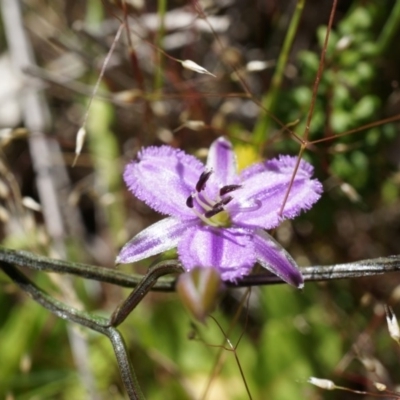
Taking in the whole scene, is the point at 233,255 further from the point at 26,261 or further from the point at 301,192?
the point at 26,261

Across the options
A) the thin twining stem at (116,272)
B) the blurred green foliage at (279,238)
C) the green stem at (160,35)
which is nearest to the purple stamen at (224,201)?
the thin twining stem at (116,272)

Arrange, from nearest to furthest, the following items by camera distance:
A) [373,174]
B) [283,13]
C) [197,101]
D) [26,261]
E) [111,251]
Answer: [26,261], [373,174], [197,101], [283,13], [111,251]

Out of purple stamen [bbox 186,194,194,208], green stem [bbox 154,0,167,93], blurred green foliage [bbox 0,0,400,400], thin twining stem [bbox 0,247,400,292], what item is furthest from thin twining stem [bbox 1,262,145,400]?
green stem [bbox 154,0,167,93]

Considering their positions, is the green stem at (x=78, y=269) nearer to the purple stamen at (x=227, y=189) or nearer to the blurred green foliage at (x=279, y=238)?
the purple stamen at (x=227, y=189)

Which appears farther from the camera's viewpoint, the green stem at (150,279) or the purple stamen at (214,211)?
the purple stamen at (214,211)

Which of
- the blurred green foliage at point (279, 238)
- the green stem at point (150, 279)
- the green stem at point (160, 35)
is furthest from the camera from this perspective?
the blurred green foliage at point (279, 238)

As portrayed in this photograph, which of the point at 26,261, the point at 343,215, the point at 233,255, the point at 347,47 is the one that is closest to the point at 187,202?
the point at 233,255

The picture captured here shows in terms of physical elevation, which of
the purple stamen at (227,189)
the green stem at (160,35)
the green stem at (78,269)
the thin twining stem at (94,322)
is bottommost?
the thin twining stem at (94,322)
